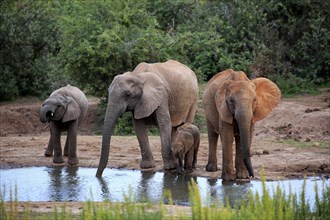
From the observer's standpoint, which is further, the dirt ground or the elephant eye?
the dirt ground

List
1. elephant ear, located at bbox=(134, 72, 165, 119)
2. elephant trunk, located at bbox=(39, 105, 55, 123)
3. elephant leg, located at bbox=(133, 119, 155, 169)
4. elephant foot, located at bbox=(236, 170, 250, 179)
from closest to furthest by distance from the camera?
elephant foot, located at bbox=(236, 170, 250, 179) < elephant ear, located at bbox=(134, 72, 165, 119) < elephant leg, located at bbox=(133, 119, 155, 169) < elephant trunk, located at bbox=(39, 105, 55, 123)

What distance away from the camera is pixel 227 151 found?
13.2 metres

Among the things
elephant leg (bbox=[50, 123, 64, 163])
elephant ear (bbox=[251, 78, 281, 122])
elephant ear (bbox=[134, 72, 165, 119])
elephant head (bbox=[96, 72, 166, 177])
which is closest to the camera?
elephant ear (bbox=[251, 78, 281, 122])

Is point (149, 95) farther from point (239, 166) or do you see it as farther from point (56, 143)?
point (56, 143)

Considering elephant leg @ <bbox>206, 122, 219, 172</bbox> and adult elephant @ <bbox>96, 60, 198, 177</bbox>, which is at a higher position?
adult elephant @ <bbox>96, 60, 198, 177</bbox>

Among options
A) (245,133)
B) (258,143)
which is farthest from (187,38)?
(245,133)

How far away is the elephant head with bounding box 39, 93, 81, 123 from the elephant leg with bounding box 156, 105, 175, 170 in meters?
2.47

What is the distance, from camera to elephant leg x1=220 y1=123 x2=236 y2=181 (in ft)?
42.9

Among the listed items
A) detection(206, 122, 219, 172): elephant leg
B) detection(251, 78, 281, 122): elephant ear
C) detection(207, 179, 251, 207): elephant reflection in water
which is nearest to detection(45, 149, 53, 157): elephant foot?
detection(206, 122, 219, 172): elephant leg

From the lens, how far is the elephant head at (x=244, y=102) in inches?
494

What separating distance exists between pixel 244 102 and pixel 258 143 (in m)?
5.55

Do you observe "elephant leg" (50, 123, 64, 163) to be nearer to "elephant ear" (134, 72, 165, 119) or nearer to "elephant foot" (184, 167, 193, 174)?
"elephant ear" (134, 72, 165, 119)

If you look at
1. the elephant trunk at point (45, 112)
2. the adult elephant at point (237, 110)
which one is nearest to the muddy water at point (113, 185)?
the adult elephant at point (237, 110)

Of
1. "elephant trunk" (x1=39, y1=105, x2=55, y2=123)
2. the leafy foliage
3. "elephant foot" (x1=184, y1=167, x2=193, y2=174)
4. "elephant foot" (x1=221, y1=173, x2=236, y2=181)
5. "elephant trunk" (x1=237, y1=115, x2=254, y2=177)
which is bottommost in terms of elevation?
"elephant foot" (x1=221, y1=173, x2=236, y2=181)
